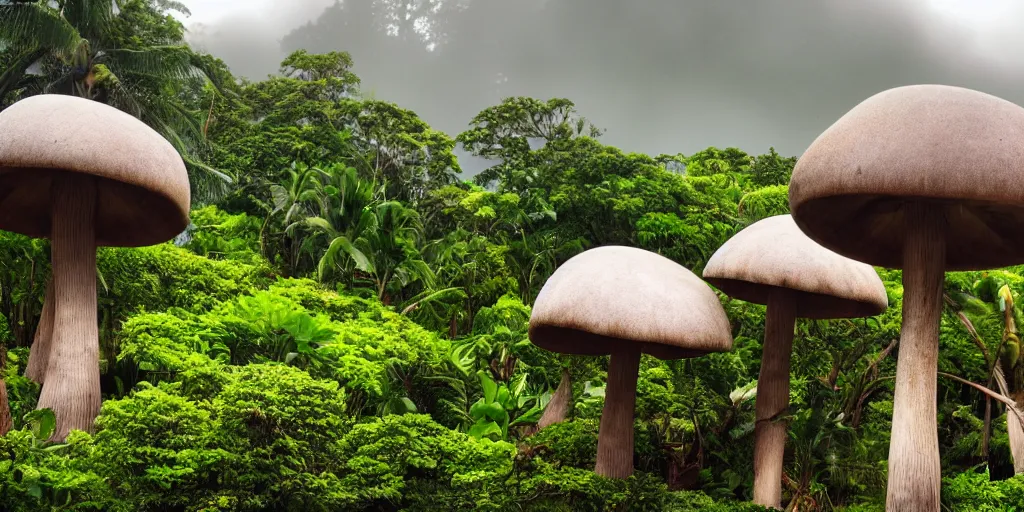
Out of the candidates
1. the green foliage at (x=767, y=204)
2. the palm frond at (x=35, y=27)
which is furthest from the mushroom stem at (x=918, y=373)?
the palm frond at (x=35, y=27)

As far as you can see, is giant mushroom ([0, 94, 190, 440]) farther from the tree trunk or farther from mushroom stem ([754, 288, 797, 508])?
the tree trunk

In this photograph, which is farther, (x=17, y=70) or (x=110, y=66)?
(x=110, y=66)

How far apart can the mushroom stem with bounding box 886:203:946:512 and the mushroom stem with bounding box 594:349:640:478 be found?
1.10 meters

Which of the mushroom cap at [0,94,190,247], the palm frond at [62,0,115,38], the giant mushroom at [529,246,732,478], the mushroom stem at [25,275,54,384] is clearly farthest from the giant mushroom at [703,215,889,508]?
the palm frond at [62,0,115,38]

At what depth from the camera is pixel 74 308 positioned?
354 cm

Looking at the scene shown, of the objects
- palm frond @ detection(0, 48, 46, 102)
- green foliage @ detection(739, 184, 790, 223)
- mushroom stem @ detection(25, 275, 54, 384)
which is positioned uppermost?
palm frond @ detection(0, 48, 46, 102)

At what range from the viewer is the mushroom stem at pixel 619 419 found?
10.6 feet

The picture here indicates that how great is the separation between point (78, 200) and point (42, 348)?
90 centimetres

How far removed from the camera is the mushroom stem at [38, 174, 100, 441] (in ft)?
11.2

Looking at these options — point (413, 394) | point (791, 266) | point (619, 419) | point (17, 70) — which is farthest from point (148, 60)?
point (791, 266)

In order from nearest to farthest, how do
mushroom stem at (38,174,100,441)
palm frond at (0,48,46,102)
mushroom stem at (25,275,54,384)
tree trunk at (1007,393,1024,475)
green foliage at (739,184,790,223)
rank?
tree trunk at (1007,393,1024,475) < mushroom stem at (38,174,100,441) < mushroom stem at (25,275,54,384) < green foliage at (739,184,790,223) < palm frond at (0,48,46,102)

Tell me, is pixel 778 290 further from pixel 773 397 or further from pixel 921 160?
pixel 921 160

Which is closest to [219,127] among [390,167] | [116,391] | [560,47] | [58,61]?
[58,61]

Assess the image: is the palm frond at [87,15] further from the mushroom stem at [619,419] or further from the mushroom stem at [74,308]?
the mushroom stem at [619,419]
